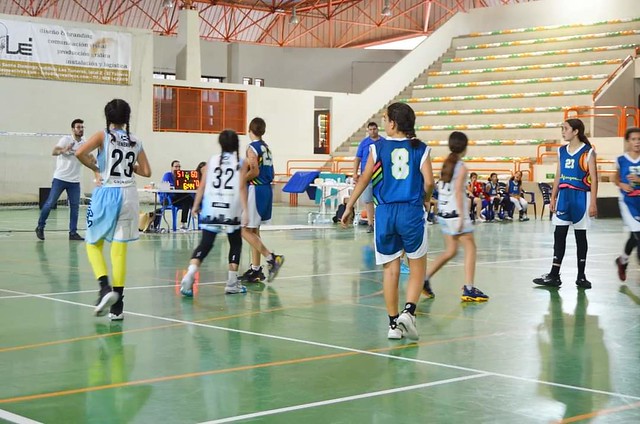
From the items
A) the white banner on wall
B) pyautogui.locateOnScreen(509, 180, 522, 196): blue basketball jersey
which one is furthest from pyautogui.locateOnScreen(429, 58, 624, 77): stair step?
the white banner on wall

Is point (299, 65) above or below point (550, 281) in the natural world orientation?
above

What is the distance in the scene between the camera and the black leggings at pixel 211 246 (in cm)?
970

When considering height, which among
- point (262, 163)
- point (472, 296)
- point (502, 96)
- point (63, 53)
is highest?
point (63, 53)

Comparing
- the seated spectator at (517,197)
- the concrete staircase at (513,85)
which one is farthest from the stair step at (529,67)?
the seated spectator at (517,197)

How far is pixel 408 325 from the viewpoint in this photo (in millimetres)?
7336

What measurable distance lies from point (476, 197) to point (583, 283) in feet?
48.6

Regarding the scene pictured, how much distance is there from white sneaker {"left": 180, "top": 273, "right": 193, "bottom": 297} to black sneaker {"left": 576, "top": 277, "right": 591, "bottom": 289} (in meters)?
4.28

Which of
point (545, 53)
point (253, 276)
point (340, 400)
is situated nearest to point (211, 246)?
point (253, 276)

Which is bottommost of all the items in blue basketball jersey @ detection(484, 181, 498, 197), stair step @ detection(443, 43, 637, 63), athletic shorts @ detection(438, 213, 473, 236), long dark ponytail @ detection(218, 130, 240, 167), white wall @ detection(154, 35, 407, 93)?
athletic shorts @ detection(438, 213, 473, 236)

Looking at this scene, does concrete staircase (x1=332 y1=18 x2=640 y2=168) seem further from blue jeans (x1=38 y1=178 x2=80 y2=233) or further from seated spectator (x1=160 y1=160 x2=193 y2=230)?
blue jeans (x1=38 y1=178 x2=80 y2=233)

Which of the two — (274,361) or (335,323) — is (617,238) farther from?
(274,361)

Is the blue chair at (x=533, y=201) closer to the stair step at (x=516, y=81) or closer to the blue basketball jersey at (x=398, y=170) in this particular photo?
the stair step at (x=516, y=81)

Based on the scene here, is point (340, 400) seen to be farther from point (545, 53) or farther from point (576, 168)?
point (545, 53)

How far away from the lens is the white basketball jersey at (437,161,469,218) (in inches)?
368
